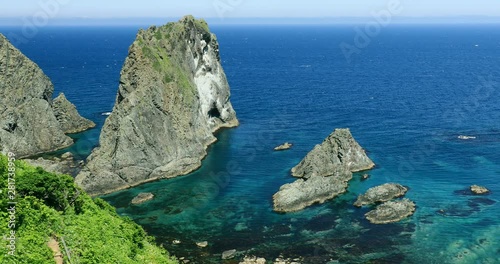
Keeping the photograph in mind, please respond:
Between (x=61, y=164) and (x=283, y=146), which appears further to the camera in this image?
(x=283, y=146)

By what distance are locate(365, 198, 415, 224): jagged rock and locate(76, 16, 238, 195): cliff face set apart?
116ft

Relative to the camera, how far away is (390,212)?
67.9 metres

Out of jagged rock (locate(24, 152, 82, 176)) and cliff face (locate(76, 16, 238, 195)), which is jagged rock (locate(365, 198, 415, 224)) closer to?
cliff face (locate(76, 16, 238, 195))

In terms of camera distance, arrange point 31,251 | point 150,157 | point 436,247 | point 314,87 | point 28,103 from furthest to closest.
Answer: point 314,87 < point 28,103 < point 150,157 < point 436,247 < point 31,251

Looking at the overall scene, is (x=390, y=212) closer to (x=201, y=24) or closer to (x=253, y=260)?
(x=253, y=260)

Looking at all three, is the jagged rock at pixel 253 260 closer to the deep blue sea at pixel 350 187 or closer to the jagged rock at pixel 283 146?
the deep blue sea at pixel 350 187

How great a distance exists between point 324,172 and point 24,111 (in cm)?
6227

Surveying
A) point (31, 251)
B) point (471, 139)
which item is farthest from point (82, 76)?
point (31, 251)

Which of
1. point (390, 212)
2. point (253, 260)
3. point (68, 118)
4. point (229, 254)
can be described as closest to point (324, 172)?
point (390, 212)

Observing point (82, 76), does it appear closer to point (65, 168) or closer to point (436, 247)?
point (65, 168)

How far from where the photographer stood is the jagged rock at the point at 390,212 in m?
67.1

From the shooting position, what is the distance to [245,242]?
6128 cm

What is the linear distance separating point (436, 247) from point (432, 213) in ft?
33.1

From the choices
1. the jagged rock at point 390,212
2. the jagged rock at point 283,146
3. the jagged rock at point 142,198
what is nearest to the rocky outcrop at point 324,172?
the jagged rock at point 390,212
